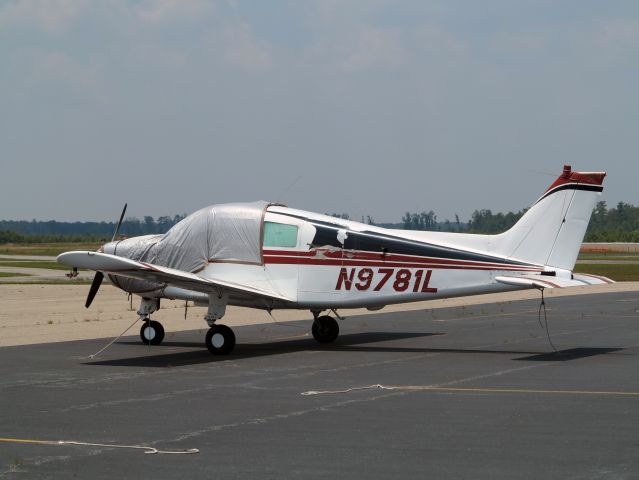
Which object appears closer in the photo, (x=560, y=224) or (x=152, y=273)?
(x=152, y=273)

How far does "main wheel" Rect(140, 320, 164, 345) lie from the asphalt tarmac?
18.6 inches

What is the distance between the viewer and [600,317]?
30422 millimetres

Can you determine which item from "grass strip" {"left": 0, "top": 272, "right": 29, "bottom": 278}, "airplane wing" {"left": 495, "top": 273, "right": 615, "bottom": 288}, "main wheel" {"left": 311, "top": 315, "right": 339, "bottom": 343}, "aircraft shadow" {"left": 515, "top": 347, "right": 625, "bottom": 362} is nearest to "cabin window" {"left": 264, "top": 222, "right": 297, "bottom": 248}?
"main wheel" {"left": 311, "top": 315, "right": 339, "bottom": 343}

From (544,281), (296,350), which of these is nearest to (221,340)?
(296,350)

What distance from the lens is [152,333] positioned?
75.3 ft

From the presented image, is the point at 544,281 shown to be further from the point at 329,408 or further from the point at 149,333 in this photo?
the point at 149,333

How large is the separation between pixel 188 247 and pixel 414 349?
17.5 ft

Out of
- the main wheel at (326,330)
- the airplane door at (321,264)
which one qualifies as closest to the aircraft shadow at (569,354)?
the airplane door at (321,264)

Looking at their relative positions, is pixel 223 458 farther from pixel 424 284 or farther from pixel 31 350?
pixel 31 350

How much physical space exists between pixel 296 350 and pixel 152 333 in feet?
11.5

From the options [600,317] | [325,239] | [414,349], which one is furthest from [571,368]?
[600,317]

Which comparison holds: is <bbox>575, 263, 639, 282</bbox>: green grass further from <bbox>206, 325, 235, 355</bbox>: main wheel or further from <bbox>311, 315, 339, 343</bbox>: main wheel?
<bbox>206, 325, 235, 355</bbox>: main wheel

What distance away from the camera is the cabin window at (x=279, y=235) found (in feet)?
Answer: 71.2

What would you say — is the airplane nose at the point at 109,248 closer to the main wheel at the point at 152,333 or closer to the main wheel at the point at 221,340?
the main wheel at the point at 152,333
